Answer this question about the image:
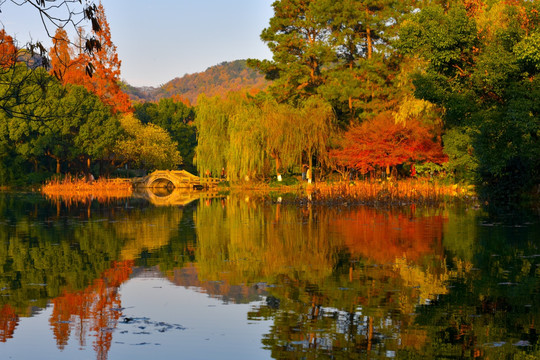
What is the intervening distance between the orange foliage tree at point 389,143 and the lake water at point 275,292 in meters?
21.9

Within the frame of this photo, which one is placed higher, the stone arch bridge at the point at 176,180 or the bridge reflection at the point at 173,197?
the stone arch bridge at the point at 176,180

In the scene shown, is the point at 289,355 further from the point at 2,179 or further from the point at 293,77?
the point at 2,179

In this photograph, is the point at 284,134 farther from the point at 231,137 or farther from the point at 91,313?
the point at 91,313

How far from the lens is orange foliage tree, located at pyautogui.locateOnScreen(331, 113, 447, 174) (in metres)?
44.3

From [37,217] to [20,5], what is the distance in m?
23.6

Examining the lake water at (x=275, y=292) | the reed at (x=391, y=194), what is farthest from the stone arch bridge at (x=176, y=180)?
the lake water at (x=275, y=292)

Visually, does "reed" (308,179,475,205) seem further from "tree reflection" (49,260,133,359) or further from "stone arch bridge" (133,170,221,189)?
"stone arch bridge" (133,170,221,189)

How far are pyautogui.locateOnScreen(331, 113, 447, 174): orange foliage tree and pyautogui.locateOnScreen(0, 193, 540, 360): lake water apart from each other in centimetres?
2188

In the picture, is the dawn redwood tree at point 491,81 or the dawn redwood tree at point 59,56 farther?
the dawn redwood tree at point 491,81

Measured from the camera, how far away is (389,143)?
149 ft

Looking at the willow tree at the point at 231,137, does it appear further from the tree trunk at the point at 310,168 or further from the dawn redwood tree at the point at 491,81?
the dawn redwood tree at the point at 491,81

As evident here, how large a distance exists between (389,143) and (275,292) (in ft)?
115

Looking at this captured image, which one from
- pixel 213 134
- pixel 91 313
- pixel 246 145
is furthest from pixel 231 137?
pixel 91 313

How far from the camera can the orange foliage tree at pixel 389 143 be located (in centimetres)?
4431
